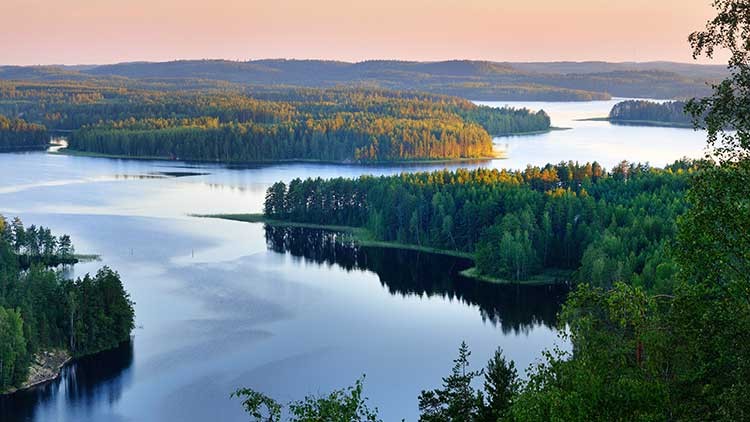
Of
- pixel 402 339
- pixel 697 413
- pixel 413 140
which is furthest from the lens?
pixel 413 140

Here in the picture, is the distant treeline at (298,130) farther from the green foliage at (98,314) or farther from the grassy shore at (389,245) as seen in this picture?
the green foliage at (98,314)

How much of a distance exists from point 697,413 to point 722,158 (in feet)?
10.3

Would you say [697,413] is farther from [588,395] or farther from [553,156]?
[553,156]

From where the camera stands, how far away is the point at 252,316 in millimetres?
41875

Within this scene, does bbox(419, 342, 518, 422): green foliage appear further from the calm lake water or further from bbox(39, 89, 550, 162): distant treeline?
bbox(39, 89, 550, 162): distant treeline

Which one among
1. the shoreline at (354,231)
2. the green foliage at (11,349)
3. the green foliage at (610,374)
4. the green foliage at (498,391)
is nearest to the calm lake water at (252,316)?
the green foliage at (11,349)

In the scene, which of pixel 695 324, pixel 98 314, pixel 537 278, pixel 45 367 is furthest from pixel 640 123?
pixel 695 324

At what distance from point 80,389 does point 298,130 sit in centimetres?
9887

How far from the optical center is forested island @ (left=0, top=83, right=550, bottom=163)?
121312mm

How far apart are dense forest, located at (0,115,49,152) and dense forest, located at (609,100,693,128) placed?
326 feet

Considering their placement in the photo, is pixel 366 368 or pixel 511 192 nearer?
pixel 366 368

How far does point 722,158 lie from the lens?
10.1m

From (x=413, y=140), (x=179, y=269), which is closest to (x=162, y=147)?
(x=413, y=140)

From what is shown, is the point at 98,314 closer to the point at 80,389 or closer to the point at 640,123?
the point at 80,389
